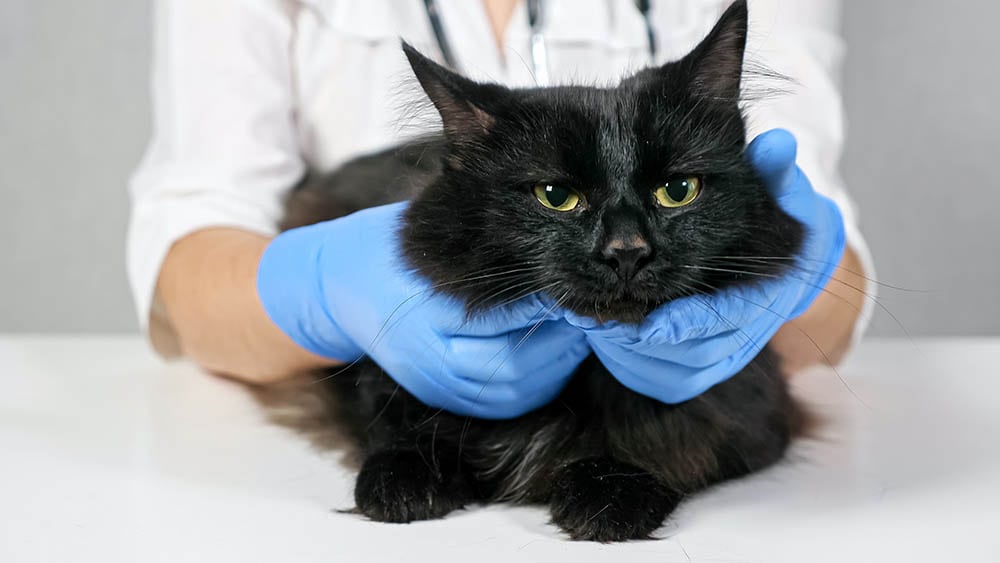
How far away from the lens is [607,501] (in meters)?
1.24

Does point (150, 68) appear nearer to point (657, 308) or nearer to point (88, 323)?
point (88, 323)

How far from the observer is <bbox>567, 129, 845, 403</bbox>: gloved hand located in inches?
48.4

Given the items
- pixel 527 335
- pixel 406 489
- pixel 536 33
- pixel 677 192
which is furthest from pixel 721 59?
pixel 536 33

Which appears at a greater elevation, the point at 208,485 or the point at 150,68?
the point at 208,485

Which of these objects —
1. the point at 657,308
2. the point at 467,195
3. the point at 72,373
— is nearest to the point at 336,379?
the point at 467,195

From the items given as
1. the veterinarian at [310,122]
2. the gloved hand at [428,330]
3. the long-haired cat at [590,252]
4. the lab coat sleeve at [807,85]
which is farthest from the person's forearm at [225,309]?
the lab coat sleeve at [807,85]

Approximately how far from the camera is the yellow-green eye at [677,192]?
1.20 meters

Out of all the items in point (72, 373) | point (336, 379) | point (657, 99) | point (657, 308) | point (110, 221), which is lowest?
point (110, 221)

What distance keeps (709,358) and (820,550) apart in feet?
1.06

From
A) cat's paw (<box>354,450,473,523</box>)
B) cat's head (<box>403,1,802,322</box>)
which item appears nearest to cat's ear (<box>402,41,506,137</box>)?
cat's head (<box>403,1,802,322</box>)

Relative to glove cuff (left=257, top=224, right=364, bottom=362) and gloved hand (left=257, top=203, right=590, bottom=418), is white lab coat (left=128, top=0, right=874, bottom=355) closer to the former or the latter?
glove cuff (left=257, top=224, right=364, bottom=362)

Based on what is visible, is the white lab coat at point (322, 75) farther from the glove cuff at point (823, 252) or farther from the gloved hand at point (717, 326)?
the gloved hand at point (717, 326)

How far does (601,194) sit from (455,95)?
240mm

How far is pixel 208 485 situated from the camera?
1430 millimetres
